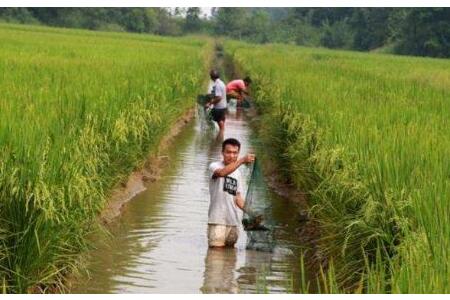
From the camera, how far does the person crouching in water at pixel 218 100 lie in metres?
13.0

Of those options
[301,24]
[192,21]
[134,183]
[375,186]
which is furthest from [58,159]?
[192,21]

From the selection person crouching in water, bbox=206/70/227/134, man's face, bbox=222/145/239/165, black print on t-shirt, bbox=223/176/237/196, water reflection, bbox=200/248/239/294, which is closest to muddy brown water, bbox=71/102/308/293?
water reflection, bbox=200/248/239/294

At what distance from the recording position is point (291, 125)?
897 centimetres

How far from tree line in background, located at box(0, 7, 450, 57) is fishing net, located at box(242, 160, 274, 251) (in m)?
49.3

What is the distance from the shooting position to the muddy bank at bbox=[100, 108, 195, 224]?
7656mm

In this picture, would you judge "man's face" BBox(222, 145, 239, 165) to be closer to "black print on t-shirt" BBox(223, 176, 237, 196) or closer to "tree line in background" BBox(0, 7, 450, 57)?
"black print on t-shirt" BBox(223, 176, 237, 196)

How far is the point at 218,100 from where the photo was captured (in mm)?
13133

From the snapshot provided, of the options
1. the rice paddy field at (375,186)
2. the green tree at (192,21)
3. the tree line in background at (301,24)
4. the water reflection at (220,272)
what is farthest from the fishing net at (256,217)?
the green tree at (192,21)

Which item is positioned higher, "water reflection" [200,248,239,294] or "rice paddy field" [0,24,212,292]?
"rice paddy field" [0,24,212,292]

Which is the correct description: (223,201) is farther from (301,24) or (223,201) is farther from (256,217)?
(301,24)

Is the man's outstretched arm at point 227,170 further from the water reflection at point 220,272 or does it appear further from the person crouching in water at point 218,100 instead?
the person crouching in water at point 218,100

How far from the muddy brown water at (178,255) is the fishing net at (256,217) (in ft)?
0.28

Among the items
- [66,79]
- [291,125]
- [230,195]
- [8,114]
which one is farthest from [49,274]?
[66,79]

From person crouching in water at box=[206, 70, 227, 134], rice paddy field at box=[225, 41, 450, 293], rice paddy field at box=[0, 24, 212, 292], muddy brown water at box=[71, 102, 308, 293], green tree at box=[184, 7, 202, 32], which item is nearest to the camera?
rice paddy field at box=[225, 41, 450, 293]
